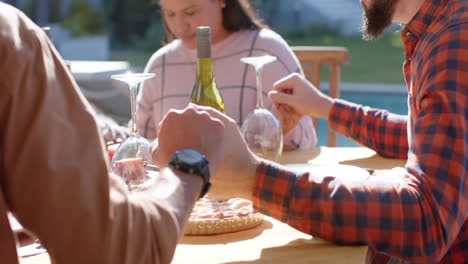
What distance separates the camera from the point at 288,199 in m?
1.05

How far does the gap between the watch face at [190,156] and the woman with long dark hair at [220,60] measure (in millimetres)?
1203

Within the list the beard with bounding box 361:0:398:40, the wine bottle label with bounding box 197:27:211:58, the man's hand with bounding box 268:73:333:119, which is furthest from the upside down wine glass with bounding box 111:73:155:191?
the man's hand with bounding box 268:73:333:119

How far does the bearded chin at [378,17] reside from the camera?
1372 millimetres

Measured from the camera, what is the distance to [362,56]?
1362 cm

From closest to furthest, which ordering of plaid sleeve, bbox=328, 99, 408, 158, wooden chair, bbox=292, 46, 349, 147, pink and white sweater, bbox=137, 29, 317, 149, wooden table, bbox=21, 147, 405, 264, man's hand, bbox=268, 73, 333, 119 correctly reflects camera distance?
1. wooden table, bbox=21, 147, 405, 264
2. plaid sleeve, bbox=328, 99, 408, 158
3. man's hand, bbox=268, 73, 333, 119
4. pink and white sweater, bbox=137, 29, 317, 149
5. wooden chair, bbox=292, 46, 349, 147

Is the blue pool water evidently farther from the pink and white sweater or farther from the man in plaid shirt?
the man in plaid shirt

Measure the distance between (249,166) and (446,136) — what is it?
0.29 metres

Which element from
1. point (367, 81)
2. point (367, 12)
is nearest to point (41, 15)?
point (367, 81)

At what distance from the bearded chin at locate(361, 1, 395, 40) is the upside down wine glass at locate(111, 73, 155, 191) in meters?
0.48

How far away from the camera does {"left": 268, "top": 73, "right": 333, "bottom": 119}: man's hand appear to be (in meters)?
1.79

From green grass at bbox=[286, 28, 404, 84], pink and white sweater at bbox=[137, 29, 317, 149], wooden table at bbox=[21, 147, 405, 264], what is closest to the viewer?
wooden table at bbox=[21, 147, 405, 264]

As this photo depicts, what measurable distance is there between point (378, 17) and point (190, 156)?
704 mm

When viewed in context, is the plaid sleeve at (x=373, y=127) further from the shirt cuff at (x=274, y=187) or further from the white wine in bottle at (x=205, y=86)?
the shirt cuff at (x=274, y=187)

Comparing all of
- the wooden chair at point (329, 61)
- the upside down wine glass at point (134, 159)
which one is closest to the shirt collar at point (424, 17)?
the upside down wine glass at point (134, 159)
